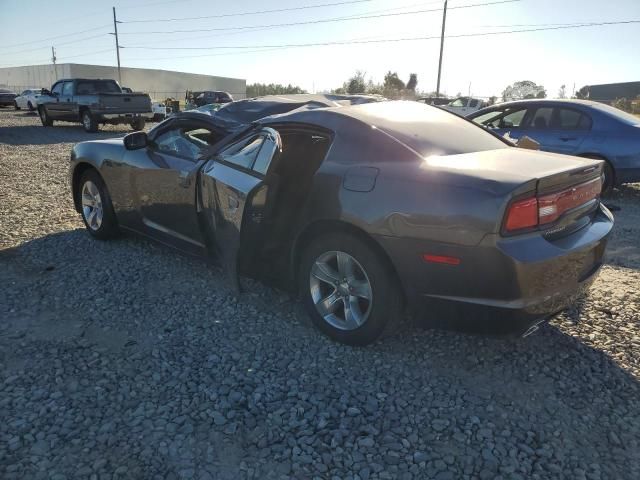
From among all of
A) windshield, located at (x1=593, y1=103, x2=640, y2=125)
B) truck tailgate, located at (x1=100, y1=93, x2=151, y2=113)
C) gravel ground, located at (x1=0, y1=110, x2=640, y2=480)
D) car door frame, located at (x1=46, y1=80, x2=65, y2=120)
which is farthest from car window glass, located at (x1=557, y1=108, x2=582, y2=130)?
car door frame, located at (x1=46, y1=80, x2=65, y2=120)

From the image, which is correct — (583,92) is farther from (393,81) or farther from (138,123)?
(138,123)

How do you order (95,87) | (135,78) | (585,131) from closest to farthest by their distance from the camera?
(585,131) → (95,87) → (135,78)

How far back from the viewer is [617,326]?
340 cm

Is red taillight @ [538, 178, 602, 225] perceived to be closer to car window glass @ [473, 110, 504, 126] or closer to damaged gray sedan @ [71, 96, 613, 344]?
damaged gray sedan @ [71, 96, 613, 344]

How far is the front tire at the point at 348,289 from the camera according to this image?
2893 mm

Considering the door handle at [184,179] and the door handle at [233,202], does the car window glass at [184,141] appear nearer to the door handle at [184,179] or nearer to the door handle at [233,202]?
the door handle at [184,179]

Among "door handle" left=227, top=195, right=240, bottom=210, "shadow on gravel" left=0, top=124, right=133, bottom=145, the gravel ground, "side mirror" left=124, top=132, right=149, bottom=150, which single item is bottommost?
"shadow on gravel" left=0, top=124, right=133, bottom=145

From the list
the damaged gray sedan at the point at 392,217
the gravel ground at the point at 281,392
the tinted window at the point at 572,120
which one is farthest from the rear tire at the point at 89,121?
the tinted window at the point at 572,120

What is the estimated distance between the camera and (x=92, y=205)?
5344mm

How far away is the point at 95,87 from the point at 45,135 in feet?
8.51

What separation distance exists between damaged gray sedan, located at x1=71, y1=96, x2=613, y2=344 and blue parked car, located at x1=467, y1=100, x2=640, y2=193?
14.6 feet

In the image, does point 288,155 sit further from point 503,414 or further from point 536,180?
point 503,414

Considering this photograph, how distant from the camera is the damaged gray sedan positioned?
8.30ft

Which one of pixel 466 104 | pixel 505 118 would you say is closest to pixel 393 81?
pixel 466 104
